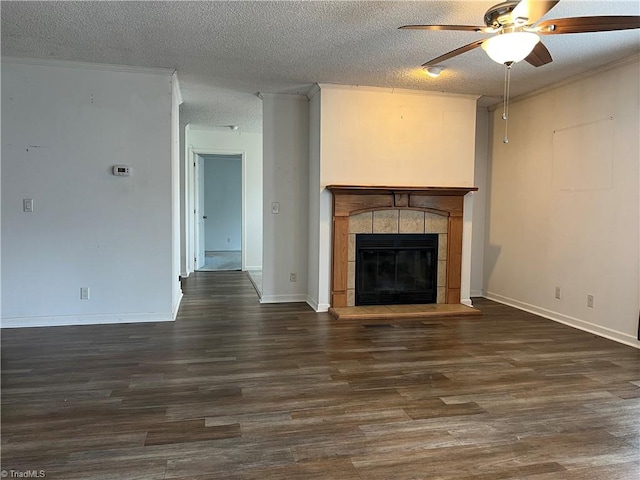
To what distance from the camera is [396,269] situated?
4922 millimetres

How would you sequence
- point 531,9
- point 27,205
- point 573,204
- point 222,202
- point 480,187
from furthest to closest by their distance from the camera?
point 222,202 < point 480,187 < point 573,204 < point 27,205 < point 531,9

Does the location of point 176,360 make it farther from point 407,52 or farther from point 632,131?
point 632,131

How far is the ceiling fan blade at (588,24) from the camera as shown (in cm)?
218

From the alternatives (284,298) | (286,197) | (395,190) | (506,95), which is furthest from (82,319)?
(506,95)

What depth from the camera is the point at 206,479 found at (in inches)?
69.7

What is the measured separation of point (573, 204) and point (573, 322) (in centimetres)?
118

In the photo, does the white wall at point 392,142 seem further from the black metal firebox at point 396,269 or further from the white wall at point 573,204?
the white wall at point 573,204

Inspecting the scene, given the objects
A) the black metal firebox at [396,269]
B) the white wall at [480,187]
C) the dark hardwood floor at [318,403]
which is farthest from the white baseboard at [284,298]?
the white wall at [480,187]

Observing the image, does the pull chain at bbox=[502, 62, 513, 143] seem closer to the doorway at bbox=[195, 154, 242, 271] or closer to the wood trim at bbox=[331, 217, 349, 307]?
the wood trim at bbox=[331, 217, 349, 307]

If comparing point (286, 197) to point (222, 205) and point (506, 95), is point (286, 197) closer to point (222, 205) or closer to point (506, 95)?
point (506, 95)

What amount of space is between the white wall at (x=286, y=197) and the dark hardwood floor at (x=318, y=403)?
121cm

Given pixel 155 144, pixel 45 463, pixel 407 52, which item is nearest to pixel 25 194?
pixel 155 144

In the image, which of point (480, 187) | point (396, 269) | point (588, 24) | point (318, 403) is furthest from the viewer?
point (480, 187)

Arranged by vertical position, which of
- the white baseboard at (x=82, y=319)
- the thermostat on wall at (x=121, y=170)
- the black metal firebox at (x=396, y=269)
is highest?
the thermostat on wall at (x=121, y=170)
